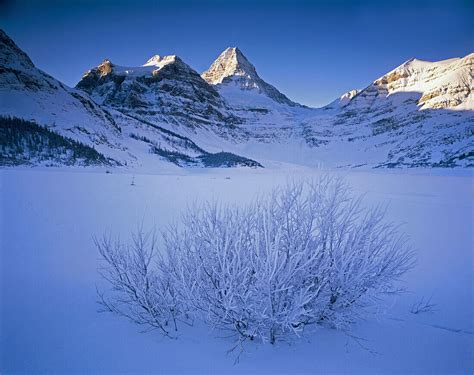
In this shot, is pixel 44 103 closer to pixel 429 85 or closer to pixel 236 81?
pixel 429 85

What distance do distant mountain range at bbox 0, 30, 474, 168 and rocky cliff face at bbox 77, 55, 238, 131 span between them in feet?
1.61

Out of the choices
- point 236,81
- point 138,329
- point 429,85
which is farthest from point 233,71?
→ point 138,329

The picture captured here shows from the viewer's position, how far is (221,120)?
10825cm

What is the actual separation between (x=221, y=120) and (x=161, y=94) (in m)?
27.1

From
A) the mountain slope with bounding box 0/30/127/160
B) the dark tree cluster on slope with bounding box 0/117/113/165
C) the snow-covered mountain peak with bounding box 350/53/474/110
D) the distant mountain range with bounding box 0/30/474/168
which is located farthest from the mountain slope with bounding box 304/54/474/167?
the mountain slope with bounding box 0/30/127/160

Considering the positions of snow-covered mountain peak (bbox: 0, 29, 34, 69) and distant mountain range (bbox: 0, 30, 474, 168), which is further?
snow-covered mountain peak (bbox: 0, 29, 34, 69)

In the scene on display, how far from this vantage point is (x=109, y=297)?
4.39m

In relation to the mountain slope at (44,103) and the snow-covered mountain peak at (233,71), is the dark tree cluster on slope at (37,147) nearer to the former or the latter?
the mountain slope at (44,103)

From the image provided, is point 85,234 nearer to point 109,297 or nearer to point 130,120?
point 109,297

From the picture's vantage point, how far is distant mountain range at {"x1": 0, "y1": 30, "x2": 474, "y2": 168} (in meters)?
34.6

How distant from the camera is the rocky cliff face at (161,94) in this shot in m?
94.3

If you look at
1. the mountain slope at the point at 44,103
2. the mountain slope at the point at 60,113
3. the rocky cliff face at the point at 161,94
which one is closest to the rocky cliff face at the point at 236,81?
the rocky cliff face at the point at 161,94

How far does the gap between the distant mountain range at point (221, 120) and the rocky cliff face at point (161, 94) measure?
0.49 meters

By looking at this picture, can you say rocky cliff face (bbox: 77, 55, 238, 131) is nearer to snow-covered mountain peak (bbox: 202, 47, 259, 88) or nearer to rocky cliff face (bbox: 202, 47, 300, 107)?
rocky cliff face (bbox: 202, 47, 300, 107)
